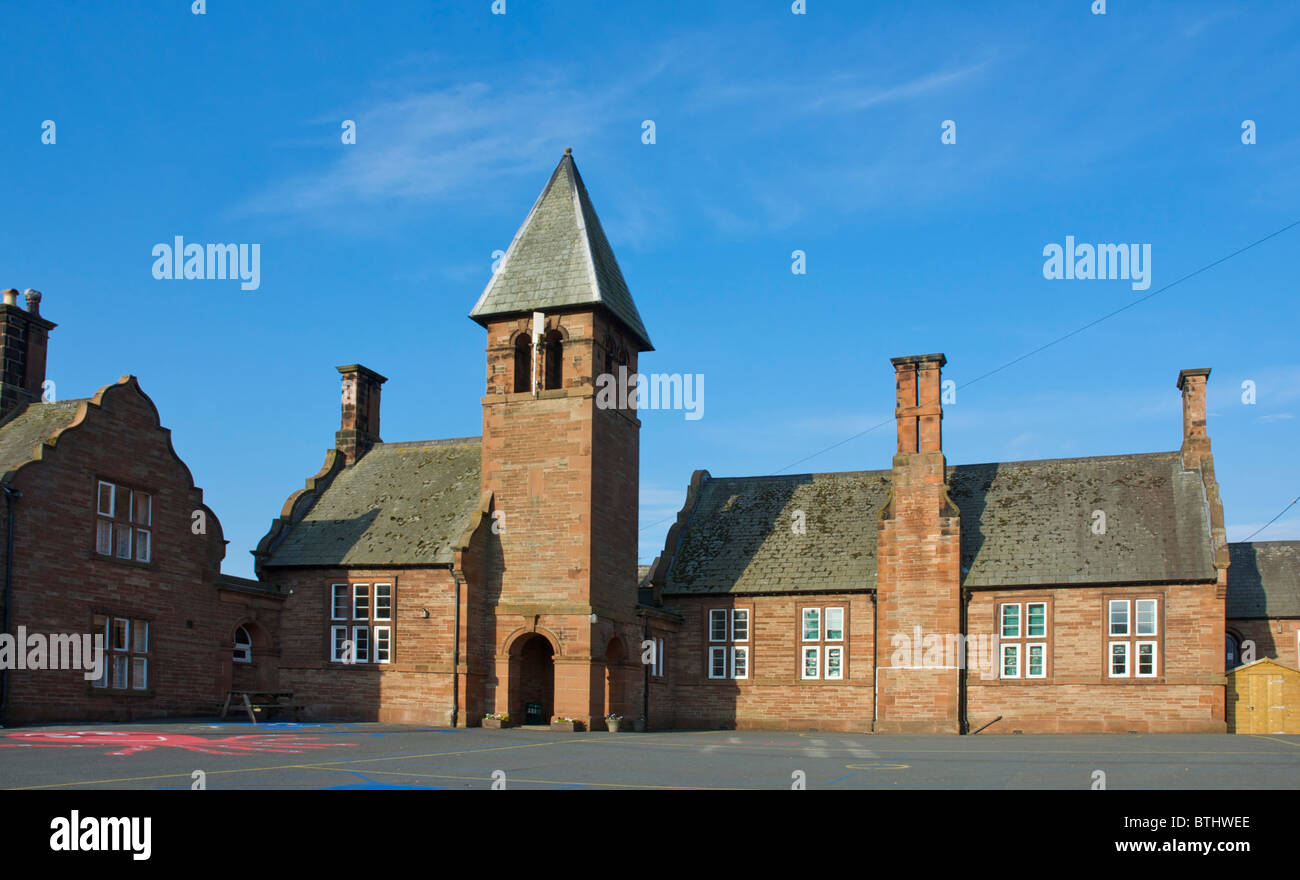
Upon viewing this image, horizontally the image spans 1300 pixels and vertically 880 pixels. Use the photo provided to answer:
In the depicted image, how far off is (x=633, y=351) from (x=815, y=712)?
1350 cm

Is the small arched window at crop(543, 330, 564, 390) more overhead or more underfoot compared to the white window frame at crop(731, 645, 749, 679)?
more overhead

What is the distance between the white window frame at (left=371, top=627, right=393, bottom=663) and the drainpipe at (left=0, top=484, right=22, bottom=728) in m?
11.8

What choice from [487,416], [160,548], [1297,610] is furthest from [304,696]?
[1297,610]

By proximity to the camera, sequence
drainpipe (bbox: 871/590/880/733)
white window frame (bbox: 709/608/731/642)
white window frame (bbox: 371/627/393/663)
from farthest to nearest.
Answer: white window frame (bbox: 709/608/731/642)
drainpipe (bbox: 871/590/880/733)
white window frame (bbox: 371/627/393/663)

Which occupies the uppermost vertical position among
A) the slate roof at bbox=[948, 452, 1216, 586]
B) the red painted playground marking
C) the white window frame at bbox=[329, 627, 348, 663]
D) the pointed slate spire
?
the pointed slate spire

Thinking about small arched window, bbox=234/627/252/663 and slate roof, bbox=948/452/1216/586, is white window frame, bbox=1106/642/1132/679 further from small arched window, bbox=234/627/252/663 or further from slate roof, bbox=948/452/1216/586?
small arched window, bbox=234/627/252/663

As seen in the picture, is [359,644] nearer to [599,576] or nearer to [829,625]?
[599,576]

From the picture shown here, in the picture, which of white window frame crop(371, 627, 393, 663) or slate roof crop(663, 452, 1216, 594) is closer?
white window frame crop(371, 627, 393, 663)

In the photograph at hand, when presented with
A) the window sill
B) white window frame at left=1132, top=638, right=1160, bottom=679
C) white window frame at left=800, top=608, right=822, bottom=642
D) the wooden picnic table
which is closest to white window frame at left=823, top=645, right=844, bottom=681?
white window frame at left=800, top=608, right=822, bottom=642

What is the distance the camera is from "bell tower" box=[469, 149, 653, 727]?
35094 millimetres

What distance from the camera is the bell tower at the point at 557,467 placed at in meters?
35.1

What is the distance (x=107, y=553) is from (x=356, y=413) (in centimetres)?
1441
